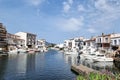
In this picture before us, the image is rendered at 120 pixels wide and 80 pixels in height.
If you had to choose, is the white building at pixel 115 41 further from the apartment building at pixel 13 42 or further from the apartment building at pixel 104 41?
the apartment building at pixel 13 42

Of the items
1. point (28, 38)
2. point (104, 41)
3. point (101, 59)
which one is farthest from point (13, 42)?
point (101, 59)

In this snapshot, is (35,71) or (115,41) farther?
(115,41)

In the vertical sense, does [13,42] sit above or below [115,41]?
above

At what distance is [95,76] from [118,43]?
66587mm

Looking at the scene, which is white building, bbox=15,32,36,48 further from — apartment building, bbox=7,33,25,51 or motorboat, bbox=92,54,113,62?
motorboat, bbox=92,54,113,62

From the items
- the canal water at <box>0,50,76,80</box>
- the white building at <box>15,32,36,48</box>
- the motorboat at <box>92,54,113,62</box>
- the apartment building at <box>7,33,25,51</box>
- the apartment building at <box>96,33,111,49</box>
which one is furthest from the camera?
the white building at <box>15,32,36,48</box>

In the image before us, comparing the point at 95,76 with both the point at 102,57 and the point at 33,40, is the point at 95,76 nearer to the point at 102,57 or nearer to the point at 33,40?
the point at 102,57

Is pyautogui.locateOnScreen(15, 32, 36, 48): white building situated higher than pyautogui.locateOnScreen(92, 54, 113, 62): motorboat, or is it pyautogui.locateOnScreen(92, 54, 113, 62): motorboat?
pyautogui.locateOnScreen(15, 32, 36, 48): white building

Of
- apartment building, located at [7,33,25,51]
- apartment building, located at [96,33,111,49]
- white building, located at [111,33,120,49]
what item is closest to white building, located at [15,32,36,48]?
apartment building, located at [7,33,25,51]

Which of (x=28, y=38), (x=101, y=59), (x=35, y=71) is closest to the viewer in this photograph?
(x=35, y=71)

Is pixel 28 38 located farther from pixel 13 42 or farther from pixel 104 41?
pixel 104 41

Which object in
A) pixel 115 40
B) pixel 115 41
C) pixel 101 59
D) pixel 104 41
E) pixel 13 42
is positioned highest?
pixel 13 42

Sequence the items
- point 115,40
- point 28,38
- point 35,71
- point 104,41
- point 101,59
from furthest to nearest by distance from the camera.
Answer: point 28,38, point 104,41, point 115,40, point 101,59, point 35,71

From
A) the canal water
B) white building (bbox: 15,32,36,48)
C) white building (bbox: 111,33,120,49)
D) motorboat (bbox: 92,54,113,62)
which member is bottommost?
the canal water
